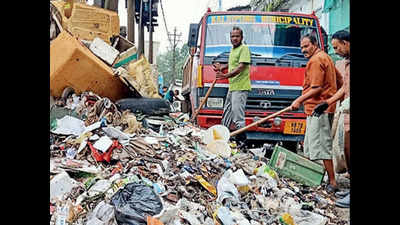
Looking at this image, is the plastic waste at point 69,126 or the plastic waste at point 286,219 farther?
the plastic waste at point 69,126

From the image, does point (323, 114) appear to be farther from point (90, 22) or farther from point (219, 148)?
point (90, 22)

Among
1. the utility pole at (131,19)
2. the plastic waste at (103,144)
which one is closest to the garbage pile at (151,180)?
the plastic waste at (103,144)

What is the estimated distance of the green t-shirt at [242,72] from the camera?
17.1 feet

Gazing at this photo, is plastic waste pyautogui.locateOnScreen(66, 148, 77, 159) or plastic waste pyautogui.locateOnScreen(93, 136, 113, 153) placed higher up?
plastic waste pyautogui.locateOnScreen(93, 136, 113, 153)

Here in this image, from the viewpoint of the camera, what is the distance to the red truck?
18.0ft

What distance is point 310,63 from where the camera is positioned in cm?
410

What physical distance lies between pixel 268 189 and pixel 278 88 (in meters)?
2.10

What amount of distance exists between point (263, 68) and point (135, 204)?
11.2 ft

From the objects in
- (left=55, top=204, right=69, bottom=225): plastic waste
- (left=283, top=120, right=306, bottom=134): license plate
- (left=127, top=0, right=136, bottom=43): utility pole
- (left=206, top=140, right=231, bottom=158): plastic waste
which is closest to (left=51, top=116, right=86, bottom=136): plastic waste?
(left=206, top=140, right=231, bottom=158): plastic waste

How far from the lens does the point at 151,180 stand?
3.43 m

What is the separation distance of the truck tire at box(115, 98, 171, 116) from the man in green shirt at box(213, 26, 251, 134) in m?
0.89

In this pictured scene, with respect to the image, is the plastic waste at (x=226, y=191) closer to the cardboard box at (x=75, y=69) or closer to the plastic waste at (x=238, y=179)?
the plastic waste at (x=238, y=179)

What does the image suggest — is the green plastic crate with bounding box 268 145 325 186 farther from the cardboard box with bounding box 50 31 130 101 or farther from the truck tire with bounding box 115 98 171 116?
the cardboard box with bounding box 50 31 130 101
